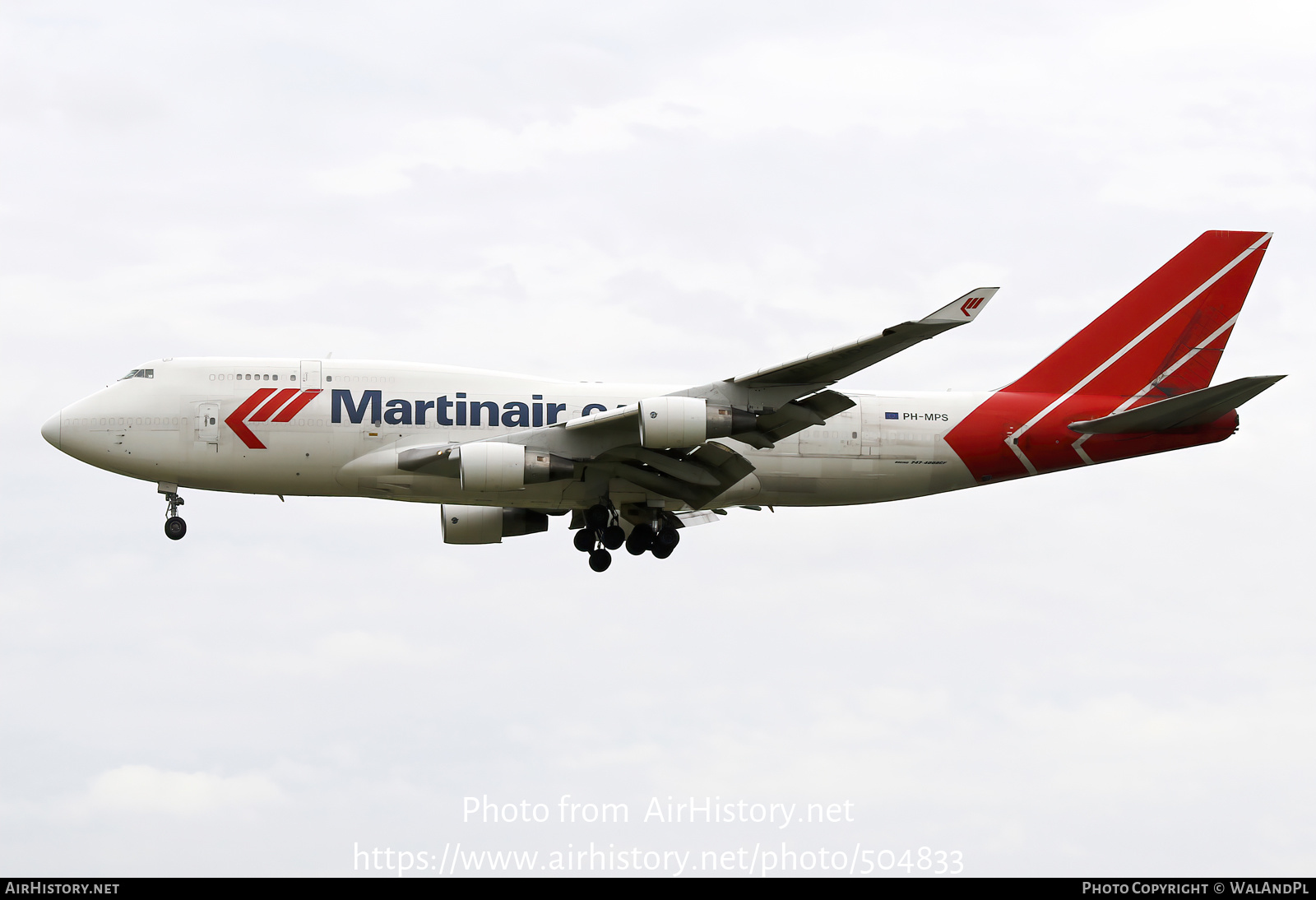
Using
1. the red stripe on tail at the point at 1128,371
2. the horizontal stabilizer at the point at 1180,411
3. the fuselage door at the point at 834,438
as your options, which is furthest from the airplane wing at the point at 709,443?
the horizontal stabilizer at the point at 1180,411

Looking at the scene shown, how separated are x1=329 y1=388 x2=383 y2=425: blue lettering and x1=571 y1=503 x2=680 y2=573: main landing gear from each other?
5819 mm

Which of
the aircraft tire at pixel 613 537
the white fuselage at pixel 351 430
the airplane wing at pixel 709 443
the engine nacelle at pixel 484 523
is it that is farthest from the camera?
the engine nacelle at pixel 484 523

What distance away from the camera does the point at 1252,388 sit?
3650 cm

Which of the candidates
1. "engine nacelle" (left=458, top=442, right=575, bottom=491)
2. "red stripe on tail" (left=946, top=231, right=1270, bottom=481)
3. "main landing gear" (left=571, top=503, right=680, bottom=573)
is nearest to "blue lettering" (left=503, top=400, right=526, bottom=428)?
"engine nacelle" (left=458, top=442, right=575, bottom=491)

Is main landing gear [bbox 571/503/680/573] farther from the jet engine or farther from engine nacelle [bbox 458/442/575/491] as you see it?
the jet engine

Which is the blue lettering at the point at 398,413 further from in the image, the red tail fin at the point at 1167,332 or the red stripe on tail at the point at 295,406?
the red tail fin at the point at 1167,332

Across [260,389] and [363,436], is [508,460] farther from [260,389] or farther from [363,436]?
[260,389]

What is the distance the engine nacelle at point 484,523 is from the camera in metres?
41.4

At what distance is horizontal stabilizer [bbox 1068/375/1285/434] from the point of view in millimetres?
36938

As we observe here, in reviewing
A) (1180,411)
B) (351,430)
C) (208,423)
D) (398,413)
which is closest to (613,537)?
(398,413)

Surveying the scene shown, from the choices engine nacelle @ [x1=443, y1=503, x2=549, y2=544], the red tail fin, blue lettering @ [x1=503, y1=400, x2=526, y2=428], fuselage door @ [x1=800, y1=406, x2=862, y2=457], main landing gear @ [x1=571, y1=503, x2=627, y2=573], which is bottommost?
main landing gear @ [x1=571, y1=503, x2=627, y2=573]

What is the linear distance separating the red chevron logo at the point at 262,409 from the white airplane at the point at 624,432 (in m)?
0.04

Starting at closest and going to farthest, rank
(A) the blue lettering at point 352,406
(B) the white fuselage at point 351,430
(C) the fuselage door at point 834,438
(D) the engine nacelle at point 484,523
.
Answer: (B) the white fuselage at point 351,430
(A) the blue lettering at point 352,406
(C) the fuselage door at point 834,438
(D) the engine nacelle at point 484,523

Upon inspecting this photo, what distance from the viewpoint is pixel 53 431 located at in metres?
37.3
